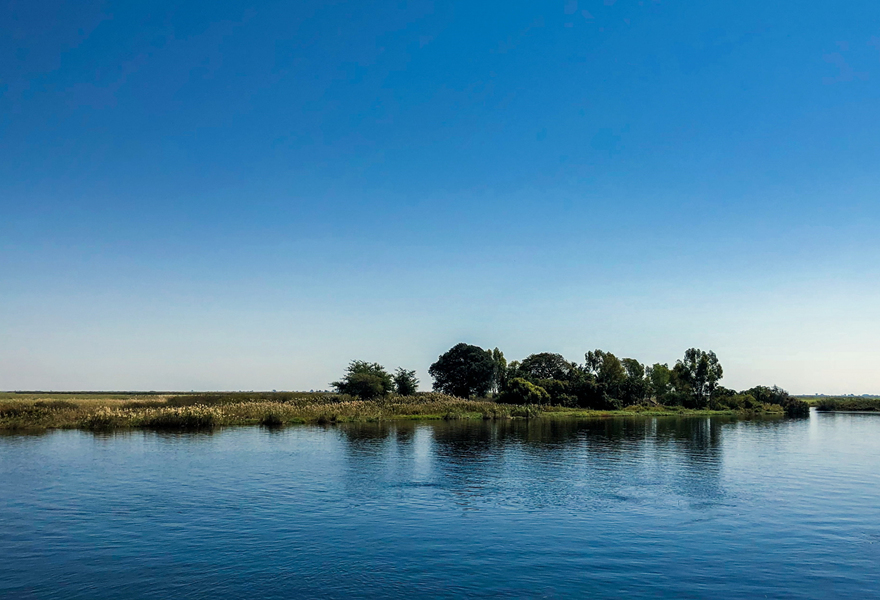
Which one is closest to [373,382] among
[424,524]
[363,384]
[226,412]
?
[363,384]

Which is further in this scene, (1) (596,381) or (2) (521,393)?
(1) (596,381)

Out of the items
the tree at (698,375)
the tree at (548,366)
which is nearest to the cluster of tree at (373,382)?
the tree at (548,366)

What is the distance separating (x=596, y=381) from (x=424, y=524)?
110m

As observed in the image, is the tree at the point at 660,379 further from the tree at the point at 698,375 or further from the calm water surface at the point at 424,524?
the calm water surface at the point at 424,524

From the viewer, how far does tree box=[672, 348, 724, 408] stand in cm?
14612

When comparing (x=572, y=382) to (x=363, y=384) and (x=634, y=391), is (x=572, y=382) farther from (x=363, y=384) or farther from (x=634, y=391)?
(x=363, y=384)

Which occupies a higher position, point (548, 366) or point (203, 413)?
point (548, 366)

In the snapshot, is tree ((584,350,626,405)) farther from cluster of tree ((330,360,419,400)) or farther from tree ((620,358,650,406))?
cluster of tree ((330,360,419,400))

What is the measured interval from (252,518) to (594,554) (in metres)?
14.4

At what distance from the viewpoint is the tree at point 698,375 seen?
146125mm

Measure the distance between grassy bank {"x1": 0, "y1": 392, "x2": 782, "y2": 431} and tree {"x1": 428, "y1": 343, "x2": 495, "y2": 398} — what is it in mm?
25094

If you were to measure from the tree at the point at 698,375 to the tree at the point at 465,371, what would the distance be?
174 feet

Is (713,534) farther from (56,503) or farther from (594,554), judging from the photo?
(56,503)

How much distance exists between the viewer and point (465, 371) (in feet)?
432
